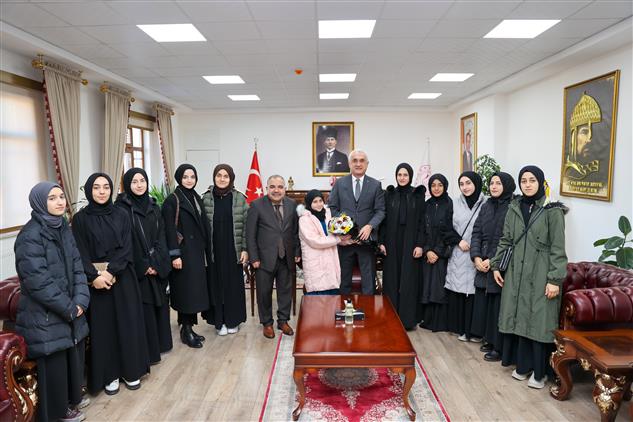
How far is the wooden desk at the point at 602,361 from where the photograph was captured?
2.36m

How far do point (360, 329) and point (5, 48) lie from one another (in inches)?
200

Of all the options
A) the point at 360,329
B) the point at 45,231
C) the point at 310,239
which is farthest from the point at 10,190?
the point at 360,329

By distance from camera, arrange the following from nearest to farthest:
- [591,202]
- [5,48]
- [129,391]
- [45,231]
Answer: [45,231]
[129,391]
[5,48]
[591,202]

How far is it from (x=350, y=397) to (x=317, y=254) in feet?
4.58

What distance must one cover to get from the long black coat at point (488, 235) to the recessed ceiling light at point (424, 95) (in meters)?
5.12

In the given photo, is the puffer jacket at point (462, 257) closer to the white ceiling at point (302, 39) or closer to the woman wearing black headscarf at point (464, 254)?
the woman wearing black headscarf at point (464, 254)

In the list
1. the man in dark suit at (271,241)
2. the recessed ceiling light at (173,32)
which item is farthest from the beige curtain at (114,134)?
the man in dark suit at (271,241)

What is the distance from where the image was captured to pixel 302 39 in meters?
4.67

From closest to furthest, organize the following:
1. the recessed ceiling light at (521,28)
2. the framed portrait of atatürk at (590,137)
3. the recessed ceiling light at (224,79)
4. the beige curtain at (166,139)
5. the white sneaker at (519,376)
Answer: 1. the white sneaker at (519,376)
2. the recessed ceiling light at (521,28)
3. the framed portrait of atatürk at (590,137)
4. the recessed ceiling light at (224,79)
5. the beige curtain at (166,139)

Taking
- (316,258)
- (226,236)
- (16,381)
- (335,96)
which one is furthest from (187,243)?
(335,96)

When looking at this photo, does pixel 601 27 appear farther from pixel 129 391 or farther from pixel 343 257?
pixel 129 391

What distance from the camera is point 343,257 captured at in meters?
4.07

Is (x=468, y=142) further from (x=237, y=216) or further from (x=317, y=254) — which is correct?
(x=237, y=216)

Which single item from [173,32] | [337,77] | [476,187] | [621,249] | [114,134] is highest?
[337,77]
